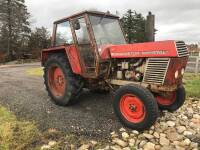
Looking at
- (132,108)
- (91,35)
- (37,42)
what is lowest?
(132,108)

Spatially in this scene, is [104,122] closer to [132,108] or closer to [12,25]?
[132,108]

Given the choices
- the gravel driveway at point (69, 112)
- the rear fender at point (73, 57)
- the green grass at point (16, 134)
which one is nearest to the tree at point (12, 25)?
the gravel driveway at point (69, 112)

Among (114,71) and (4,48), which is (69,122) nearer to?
(114,71)

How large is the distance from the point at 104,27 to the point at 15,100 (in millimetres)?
3100

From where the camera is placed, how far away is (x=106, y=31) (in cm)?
654

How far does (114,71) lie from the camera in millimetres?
6230

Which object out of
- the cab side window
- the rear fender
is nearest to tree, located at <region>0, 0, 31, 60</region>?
the cab side window

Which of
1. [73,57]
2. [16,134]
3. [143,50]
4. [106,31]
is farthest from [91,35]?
[16,134]

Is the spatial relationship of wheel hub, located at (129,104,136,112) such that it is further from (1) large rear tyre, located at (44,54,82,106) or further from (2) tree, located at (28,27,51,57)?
(2) tree, located at (28,27,51,57)

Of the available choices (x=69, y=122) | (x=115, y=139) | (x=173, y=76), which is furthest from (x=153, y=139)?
(x=69, y=122)

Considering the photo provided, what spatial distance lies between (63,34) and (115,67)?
1726 millimetres

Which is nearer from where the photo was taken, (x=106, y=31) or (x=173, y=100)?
(x=173, y=100)

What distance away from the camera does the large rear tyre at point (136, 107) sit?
494cm

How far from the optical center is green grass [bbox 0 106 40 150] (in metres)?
4.66
